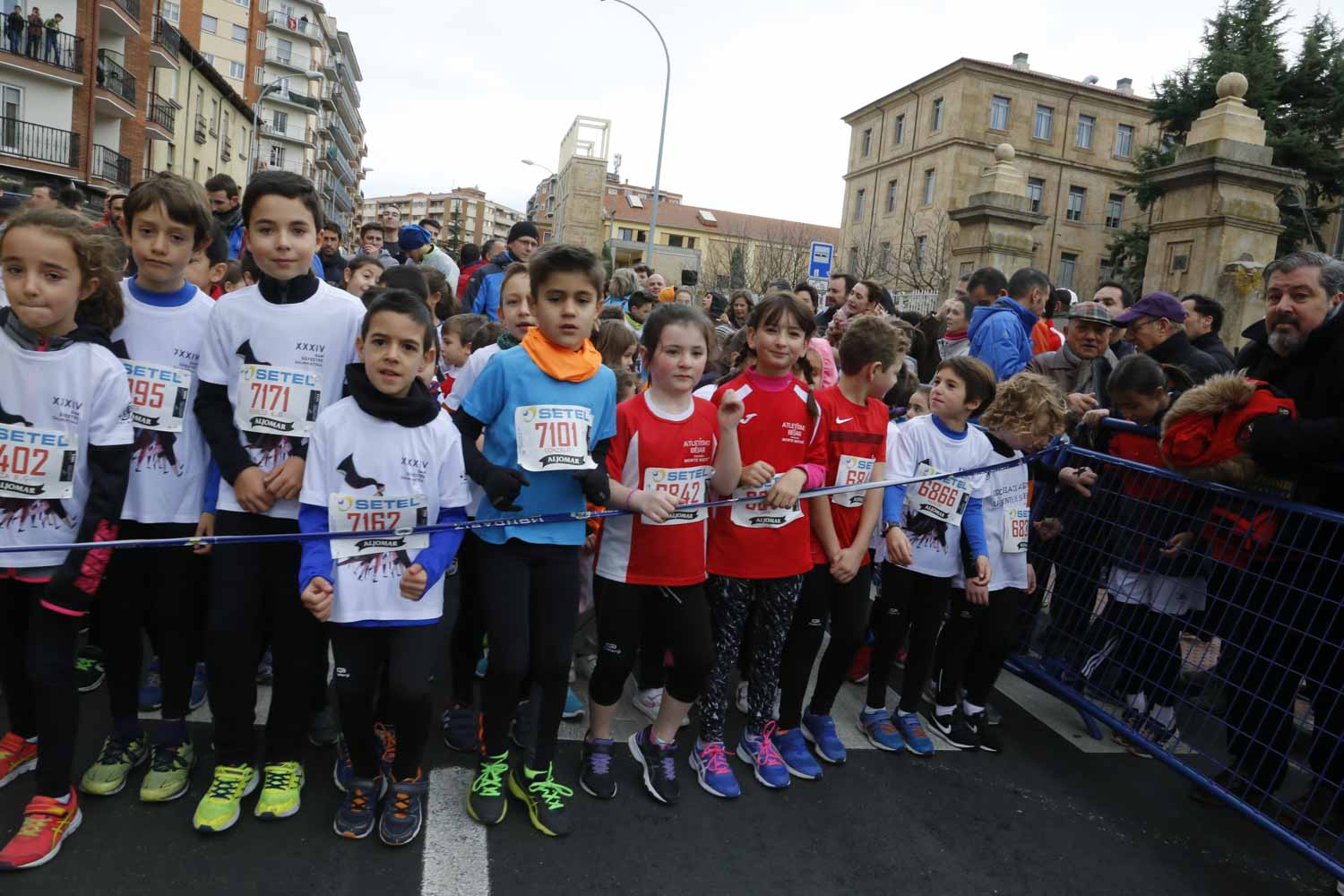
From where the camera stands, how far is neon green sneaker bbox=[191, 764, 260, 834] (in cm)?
289

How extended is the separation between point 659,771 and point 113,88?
3761 centimetres

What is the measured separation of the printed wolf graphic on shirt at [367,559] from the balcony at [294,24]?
84.6m

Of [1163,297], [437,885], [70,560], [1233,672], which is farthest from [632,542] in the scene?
[1163,297]

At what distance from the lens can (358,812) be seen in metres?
2.99

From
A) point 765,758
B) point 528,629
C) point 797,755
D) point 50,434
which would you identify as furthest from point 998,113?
point 50,434

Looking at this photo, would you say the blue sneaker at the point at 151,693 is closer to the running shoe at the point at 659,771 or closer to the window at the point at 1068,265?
the running shoe at the point at 659,771

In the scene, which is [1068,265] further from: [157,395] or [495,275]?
[157,395]

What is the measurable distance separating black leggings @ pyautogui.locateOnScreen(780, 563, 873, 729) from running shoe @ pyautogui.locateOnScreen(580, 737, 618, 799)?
831mm

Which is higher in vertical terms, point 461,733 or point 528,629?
point 528,629

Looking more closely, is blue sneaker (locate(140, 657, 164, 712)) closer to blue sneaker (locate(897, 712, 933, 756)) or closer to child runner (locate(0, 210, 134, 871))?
child runner (locate(0, 210, 134, 871))

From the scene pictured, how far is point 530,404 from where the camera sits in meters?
3.09

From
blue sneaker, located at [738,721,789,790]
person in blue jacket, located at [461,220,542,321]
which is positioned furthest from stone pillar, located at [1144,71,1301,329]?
blue sneaker, located at [738,721,789,790]

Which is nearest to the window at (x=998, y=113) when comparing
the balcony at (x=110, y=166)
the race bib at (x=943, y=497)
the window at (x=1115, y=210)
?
the window at (x=1115, y=210)

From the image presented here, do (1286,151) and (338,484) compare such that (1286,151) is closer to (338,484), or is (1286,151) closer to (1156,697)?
(1156,697)
